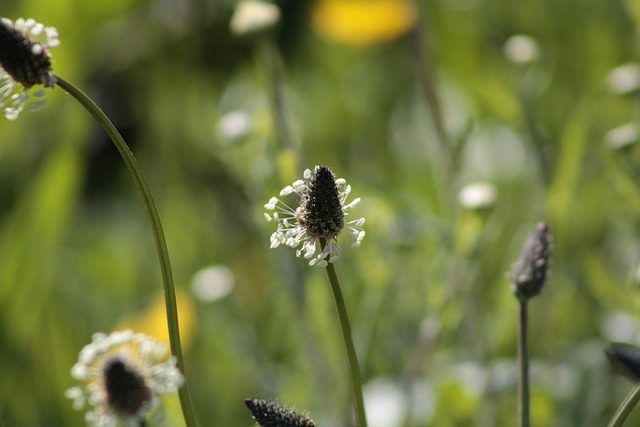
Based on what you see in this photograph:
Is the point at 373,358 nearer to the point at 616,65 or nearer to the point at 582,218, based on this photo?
the point at 582,218

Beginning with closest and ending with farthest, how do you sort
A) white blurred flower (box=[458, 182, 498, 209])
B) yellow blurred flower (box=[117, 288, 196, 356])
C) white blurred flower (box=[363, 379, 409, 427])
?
1. white blurred flower (box=[458, 182, 498, 209])
2. white blurred flower (box=[363, 379, 409, 427])
3. yellow blurred flower (box=[117, 288, 196, 356])

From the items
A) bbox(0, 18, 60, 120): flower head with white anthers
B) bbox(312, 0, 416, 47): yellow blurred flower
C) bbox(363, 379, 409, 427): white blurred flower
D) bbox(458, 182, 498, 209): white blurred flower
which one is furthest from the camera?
bbox(312, 0, 416, 47): yellow blurred flower

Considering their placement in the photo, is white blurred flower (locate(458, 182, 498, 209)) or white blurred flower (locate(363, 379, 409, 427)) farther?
white blurred flower (locate(363, 379, 409, 427))

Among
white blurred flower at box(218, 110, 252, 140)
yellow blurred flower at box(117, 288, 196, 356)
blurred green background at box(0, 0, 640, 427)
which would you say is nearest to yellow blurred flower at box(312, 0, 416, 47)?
blurred green background at box(0, 0, 640, 427)

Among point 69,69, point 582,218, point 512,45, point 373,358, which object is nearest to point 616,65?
point 582,218

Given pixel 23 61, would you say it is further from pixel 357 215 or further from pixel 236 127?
pixel 357 215

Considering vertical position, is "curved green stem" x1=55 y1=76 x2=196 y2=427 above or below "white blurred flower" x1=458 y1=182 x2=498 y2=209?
below

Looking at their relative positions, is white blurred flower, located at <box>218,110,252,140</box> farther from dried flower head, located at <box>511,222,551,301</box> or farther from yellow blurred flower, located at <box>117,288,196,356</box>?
dried flower head, located at <box>511,222,551,301</box>
